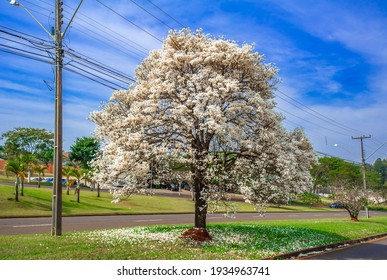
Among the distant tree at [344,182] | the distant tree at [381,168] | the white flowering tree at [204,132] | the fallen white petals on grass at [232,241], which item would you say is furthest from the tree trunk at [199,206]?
the distant tree at [381,168]

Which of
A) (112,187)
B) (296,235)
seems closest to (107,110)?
(112,187)

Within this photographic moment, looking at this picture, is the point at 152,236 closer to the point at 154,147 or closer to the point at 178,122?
the point at 154,147

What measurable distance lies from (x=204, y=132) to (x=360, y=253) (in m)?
8.86

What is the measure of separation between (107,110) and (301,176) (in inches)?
396

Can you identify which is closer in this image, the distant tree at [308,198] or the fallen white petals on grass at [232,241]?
the fallen white petals on grass at [232,241]

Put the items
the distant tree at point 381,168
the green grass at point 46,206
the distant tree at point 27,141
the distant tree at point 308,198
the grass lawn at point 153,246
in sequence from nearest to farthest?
the grass lawn at point 153,246 < the green grass at point 46,206 < the distant tree at point 308,198 < the distant tree at point 27,141 < the distant tree at point 381,168

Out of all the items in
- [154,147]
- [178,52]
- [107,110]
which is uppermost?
[178,52]

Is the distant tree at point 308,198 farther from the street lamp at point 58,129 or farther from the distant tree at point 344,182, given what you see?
the street lamp at point 58,129

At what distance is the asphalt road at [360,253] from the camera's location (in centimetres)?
1557

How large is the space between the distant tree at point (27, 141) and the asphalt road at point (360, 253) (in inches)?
2406

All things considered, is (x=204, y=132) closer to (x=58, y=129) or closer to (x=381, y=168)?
(x=58, y=129)

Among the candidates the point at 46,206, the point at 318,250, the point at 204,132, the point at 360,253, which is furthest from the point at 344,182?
the point at 204,132

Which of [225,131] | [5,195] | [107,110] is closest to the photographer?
[225,131]

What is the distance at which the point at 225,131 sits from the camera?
578 inches
